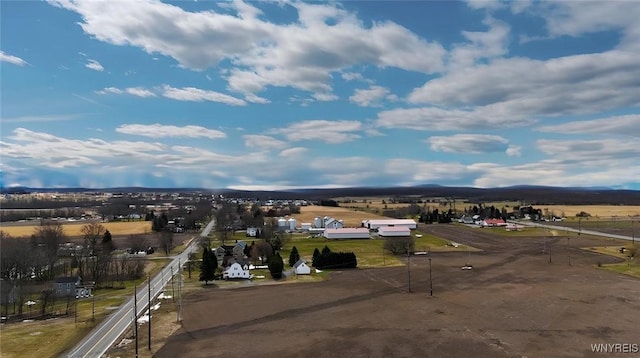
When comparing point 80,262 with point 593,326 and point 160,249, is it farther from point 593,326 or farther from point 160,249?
point 593,326

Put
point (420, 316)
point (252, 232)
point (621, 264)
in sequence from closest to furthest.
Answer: point (420, 316) < point (621, 264) < point (252, 232)

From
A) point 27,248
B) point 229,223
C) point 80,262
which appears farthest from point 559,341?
point 229,223

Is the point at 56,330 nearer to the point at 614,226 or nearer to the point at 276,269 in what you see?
the point at 276,269

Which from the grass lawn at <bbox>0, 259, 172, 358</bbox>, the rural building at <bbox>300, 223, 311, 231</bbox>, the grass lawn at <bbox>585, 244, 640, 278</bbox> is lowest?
the grass lawn at <bbox>0, 259, 172, 358</bbox>

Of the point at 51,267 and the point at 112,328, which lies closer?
the point at 112,328

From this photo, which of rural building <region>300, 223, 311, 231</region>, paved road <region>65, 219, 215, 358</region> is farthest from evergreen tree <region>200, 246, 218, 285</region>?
rural building <region>300, 223, 311, 231</region>

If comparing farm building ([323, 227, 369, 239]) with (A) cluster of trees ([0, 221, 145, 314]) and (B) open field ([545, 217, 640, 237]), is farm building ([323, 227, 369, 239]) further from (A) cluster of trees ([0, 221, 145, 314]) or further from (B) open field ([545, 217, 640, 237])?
(B) open field ([545, 217, 640, 237])

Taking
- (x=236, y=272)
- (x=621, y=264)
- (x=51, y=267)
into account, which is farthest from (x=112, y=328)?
(x=621, y=264)

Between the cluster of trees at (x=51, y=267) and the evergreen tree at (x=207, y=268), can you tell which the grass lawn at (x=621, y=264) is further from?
the cluster of trees at (x=51, y=267)
